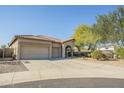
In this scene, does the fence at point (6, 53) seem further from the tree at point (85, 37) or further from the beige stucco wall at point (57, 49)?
the tree at point (85, 37)

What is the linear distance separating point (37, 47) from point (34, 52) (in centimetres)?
102

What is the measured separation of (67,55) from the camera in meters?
40.8

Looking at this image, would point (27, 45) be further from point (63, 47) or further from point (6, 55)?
point (63, 47)

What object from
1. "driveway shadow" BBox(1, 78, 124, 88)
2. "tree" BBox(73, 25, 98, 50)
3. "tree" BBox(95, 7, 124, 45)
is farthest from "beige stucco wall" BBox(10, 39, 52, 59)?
"driveway shadow" BBox(1, 78, 124, 88)

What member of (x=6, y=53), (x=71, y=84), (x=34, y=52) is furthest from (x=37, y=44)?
(x=71, y=84)

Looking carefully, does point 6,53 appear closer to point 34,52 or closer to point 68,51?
point 34,52

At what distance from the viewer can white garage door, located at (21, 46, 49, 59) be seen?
108ft

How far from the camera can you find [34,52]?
111 feet

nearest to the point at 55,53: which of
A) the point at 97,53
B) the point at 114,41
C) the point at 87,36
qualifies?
the point at 87,36

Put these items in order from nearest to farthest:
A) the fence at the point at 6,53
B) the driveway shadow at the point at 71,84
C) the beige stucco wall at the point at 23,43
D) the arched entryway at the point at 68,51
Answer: the driveway shadow at the point at 71,84 < the beige stucco wall at the point at 23,43 < the fence at the point at 6,53 < the arched entryway at the point at 68,51

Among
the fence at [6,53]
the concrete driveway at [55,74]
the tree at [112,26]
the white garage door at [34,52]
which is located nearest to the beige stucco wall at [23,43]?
the white garage door at [34,52]

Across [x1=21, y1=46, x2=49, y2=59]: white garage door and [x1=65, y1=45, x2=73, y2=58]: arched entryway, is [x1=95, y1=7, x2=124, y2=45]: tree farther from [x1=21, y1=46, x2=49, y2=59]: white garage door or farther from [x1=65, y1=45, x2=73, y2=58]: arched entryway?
[x1=65, y1=45, x2=73, y2=58]: arched entryway

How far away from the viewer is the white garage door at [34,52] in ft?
108
